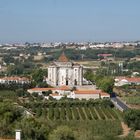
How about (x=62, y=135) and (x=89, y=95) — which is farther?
(x=89, y=95)

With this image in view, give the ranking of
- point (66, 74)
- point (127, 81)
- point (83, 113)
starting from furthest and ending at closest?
point (127, 81) → point (66, 74) → point (83, 113)

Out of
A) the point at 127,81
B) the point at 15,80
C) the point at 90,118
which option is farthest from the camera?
the point at 127,81

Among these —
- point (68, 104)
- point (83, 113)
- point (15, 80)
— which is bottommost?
point (15, 80)

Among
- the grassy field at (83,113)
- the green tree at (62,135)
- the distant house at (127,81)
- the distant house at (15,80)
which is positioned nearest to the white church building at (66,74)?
the distant house at (15,80)

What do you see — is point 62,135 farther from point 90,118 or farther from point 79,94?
point 79,94

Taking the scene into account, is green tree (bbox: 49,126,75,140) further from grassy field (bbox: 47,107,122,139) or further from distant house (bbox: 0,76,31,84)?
distant house (bbox: 0,76,31,84)

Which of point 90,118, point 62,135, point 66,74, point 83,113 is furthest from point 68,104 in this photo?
point 62,135

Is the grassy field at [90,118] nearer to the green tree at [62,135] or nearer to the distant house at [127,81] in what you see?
the green tree at [62,135]

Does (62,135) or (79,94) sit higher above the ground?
(62,135)

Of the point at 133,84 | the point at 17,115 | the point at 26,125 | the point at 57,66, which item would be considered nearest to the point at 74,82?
the point at 57,66
